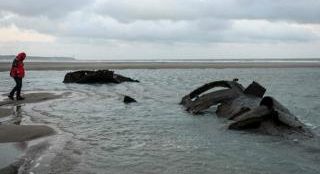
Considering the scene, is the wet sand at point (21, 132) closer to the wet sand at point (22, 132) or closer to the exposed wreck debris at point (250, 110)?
the wet sand at point (22, 132)

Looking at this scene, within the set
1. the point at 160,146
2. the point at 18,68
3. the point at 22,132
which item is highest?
the point at 18,68

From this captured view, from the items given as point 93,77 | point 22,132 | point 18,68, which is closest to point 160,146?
point 22,132

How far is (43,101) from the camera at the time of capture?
21188 mm

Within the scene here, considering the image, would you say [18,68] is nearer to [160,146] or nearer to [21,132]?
[21,132]

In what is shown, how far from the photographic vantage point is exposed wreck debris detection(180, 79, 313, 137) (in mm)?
13055

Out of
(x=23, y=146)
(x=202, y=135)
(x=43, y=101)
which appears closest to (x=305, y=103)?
(x=202, y=135)

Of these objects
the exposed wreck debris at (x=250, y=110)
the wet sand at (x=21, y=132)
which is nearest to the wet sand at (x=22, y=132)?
the wet sand at (x=21, y=132)

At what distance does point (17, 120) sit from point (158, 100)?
33.0ft

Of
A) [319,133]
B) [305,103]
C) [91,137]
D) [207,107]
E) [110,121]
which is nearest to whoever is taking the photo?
[91,137]

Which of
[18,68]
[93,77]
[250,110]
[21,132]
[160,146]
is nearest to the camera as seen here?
[160,146]

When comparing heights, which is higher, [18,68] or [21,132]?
[18,68]

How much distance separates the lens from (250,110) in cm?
1415

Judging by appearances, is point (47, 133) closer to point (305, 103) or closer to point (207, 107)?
point (207, 107)

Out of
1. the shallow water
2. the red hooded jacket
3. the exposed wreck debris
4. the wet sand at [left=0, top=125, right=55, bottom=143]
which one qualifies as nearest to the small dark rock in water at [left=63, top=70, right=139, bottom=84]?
the red hooded jacket
